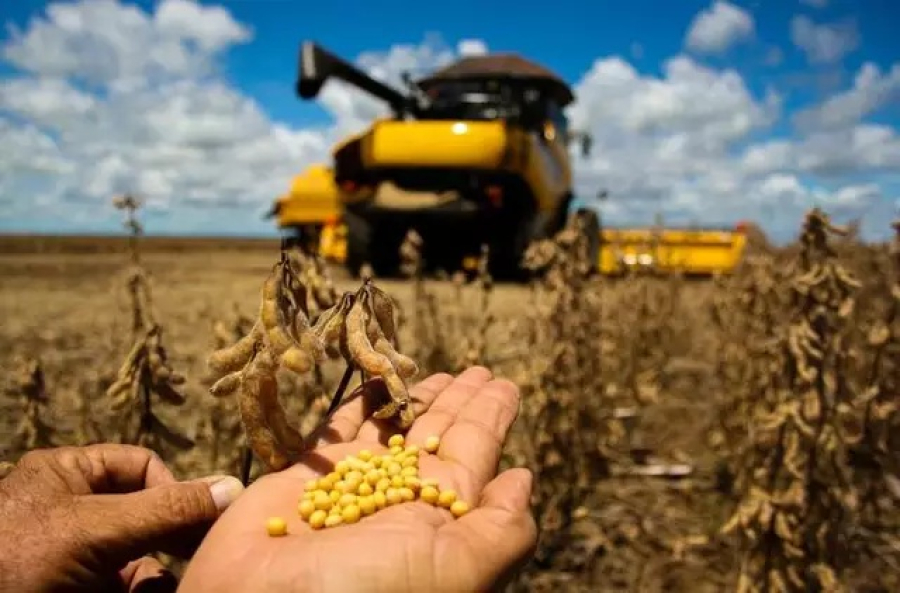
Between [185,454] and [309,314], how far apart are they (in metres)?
2.62

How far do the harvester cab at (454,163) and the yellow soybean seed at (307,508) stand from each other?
9.68m

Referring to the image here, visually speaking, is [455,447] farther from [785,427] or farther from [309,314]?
[785,427]

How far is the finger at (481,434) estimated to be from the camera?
2.14 metres

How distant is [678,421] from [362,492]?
459 cm

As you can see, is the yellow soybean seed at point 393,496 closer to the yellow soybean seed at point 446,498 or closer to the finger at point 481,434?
the yellow soybean seed at point 446,498

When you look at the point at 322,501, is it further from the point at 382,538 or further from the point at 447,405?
the point at 447,405

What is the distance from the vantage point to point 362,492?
1874 mm

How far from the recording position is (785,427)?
10.2ft

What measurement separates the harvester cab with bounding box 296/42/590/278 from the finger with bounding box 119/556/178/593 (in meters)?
9.34

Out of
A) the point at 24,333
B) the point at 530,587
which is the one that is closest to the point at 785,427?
the point at 530,587

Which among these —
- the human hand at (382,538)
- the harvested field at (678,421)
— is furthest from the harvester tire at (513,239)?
the human hand at (382,538)

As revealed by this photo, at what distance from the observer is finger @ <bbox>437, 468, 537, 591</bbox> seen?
1.62 meters

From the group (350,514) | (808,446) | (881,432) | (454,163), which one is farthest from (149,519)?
(454,163)

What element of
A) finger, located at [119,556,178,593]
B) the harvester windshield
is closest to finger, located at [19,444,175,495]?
finger, located at [119,556,178,593]
